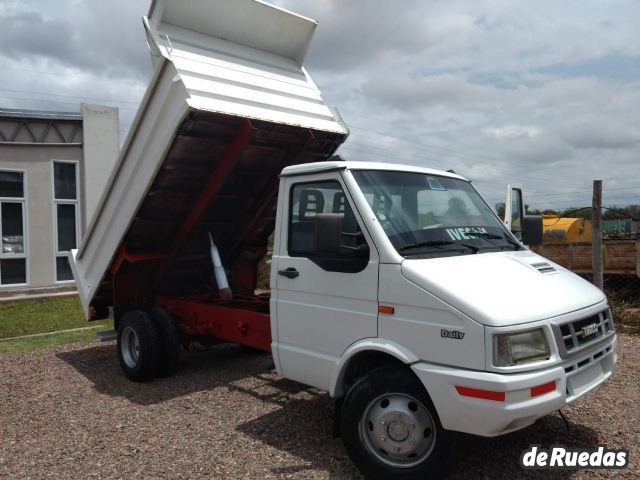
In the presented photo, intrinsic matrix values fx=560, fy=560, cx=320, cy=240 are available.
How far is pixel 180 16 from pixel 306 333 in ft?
11.2

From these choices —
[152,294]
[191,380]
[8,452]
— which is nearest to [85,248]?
[152,294]

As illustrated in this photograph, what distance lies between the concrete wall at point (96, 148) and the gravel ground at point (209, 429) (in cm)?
818

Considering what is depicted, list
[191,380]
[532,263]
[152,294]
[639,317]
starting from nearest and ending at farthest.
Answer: [532,263] < [191,380] < [152,294] < [639,317]

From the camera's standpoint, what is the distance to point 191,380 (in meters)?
6.59

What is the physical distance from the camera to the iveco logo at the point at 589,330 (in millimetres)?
3802

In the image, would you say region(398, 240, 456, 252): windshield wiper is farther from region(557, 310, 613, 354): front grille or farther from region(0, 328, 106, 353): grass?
region(0, 328, 106, 353): grass

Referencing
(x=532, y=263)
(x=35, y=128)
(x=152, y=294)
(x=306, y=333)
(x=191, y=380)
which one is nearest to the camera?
(x=532, y=263)

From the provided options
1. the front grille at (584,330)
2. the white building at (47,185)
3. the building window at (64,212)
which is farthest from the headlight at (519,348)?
the building window at (64,212)

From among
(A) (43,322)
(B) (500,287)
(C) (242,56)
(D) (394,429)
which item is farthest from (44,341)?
(B) (500,287)

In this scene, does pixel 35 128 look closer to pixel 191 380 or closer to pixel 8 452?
pixel 191 380

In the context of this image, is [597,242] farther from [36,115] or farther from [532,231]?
[36,115]

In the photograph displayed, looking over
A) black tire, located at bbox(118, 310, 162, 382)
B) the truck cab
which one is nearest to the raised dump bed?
black tire, located at bbox(118, 310, 162, 382)

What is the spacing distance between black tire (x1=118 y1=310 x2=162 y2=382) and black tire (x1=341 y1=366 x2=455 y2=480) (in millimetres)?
3125

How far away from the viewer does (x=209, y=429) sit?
16.3 ft
